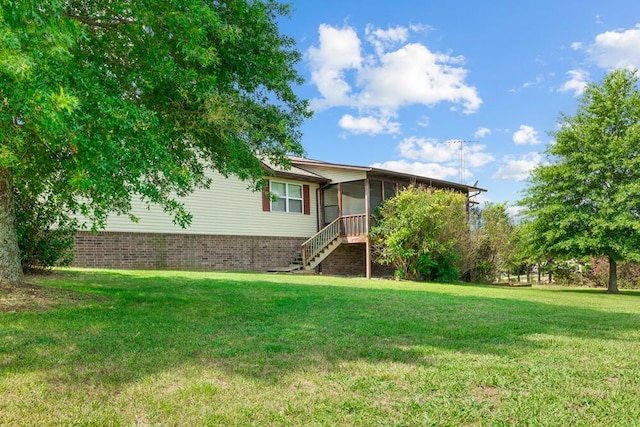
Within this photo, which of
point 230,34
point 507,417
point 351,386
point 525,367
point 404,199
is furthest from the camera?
point 404,199

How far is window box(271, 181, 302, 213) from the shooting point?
19703 mm

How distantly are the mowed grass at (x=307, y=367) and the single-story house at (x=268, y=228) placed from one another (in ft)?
29.1

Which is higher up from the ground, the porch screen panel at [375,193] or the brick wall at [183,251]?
the porch screen panel at [375,193]

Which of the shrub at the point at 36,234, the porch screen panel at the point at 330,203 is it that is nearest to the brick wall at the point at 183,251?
the porch screen panel at the point at 330,203

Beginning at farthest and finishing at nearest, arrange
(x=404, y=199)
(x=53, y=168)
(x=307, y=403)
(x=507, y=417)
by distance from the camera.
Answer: (x=404, y=199) → (x=53, y=168) → (x=307, y=403) → (x=507, y=417)

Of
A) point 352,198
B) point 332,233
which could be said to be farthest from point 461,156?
point 332,233

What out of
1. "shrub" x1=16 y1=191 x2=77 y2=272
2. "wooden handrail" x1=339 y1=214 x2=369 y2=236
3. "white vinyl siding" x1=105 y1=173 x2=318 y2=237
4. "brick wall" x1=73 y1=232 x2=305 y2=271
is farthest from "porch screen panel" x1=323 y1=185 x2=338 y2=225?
"shrub" x1=16 y1=191 x2=77 y2=272

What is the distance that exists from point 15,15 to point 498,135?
23.3 meters

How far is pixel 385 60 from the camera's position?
19.7 m

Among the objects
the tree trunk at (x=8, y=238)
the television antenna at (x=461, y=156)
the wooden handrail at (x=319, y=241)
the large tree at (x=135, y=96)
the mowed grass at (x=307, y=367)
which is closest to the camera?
the mowed grass at (x=307, y=367)

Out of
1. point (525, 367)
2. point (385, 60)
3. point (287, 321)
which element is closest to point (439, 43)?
point (385, 60)

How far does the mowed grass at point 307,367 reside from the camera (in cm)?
307

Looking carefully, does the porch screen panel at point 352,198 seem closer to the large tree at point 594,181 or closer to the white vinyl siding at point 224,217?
the white vinyl siding at point 224,217

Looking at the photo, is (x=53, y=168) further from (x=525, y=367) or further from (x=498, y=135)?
(x=498, y=135)
